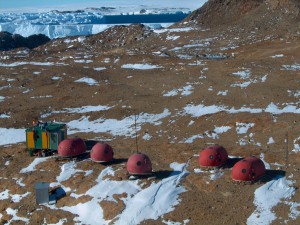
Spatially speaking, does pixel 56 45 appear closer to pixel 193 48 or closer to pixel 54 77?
pixel 193 48

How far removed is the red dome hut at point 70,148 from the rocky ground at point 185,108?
18.3 inches

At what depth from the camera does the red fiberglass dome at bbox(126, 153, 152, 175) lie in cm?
1706

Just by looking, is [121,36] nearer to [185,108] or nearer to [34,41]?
[34,41]

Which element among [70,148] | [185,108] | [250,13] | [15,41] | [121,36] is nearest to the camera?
[70,148]

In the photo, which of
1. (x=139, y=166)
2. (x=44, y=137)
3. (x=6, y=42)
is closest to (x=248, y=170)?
(x=139, y=166)

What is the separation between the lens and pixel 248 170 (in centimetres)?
1616

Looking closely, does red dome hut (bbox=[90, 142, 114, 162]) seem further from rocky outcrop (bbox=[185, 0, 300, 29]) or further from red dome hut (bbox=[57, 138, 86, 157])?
rocky outcrop (bbox=[185, 0, 300, 29])

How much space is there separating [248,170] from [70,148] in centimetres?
679

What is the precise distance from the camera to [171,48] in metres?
50.6

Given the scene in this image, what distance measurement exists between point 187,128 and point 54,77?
16.6 meters

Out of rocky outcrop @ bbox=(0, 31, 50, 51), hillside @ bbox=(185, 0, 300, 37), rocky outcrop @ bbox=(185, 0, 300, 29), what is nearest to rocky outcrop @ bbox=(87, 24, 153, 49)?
hillside @ bbox=(185, 0, 300, 37)

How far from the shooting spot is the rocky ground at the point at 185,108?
16141mm

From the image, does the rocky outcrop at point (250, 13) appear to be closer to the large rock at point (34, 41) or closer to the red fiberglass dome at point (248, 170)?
the large rock at point (34, 41)

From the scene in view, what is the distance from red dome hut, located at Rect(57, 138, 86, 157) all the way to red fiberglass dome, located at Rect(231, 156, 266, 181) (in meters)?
6.19
